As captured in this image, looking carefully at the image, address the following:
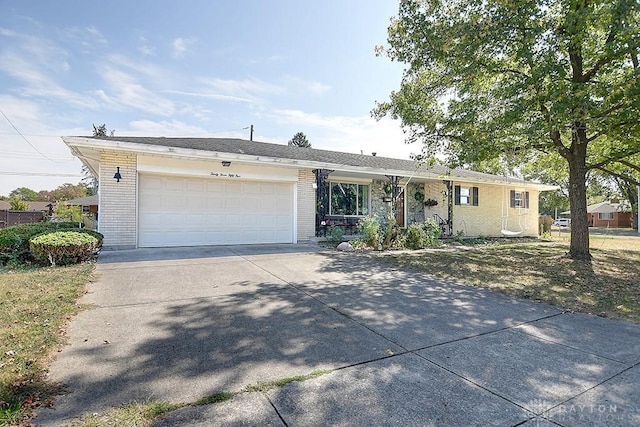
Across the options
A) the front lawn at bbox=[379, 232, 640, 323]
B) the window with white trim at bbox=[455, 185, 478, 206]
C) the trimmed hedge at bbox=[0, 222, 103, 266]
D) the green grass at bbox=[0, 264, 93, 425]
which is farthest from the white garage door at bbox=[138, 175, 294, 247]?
the window with white trim at bbox=[455, 185, 478, 206]

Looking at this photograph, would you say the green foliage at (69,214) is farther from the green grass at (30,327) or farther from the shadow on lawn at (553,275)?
the shadow on lawn at (553,275)

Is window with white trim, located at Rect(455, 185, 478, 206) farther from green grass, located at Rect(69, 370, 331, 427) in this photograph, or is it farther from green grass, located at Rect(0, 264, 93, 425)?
green grass, located at Rect(69, 370, 331, 427)

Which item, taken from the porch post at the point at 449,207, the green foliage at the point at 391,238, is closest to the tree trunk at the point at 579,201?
the green foliage at the point at 391,238

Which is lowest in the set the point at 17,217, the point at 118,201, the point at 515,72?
the point at 17,217

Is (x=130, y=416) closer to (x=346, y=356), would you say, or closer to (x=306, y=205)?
(x=346, y=356)

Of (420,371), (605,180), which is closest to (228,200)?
(420,371)

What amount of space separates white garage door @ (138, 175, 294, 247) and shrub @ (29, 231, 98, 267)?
7.58ft

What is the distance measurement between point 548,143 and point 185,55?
1273 cm

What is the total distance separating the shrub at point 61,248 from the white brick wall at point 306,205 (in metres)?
6.49

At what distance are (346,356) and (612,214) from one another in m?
55.3

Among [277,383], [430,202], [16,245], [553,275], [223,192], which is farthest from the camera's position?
[430,202]

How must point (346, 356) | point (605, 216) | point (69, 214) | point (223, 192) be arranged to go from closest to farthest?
point (346, 356) → point (223, 192) → point (69, 214) → point (605, 216)


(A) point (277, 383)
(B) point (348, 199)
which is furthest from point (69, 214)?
(A) point (277, 383)

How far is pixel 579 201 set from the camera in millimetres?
9180
